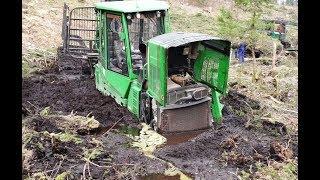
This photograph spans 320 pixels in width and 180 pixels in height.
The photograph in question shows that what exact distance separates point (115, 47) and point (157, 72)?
209 cm

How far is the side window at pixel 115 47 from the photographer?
8523mm

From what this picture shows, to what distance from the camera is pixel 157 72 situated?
7094 mm

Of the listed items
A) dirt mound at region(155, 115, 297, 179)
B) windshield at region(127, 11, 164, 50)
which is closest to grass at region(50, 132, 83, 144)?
dirt mound at region(155, 115, 297, 179)

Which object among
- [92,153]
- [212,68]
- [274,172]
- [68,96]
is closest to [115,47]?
[68,96]

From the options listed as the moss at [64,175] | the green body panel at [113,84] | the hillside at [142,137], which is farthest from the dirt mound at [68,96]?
the moss at [64,175]

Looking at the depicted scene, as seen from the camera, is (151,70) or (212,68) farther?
(212,68)

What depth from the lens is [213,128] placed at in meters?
7.71

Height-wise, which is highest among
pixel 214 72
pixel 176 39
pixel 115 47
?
pixel 176 39

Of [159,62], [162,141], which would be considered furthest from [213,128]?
[159,62]

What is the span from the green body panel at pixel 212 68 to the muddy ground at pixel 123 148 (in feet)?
2.53

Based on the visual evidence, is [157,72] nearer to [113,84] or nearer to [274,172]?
[113,84]

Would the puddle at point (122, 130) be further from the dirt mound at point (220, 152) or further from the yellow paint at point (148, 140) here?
the dirt mound at point (220, 152)

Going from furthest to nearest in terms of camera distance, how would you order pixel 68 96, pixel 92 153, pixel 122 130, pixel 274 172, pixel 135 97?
1. pixel 68 96
2. pixel 135 97
3. pixel 122 130
4. pixel 92 153
5. pixel 274 172

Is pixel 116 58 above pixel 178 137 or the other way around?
above
